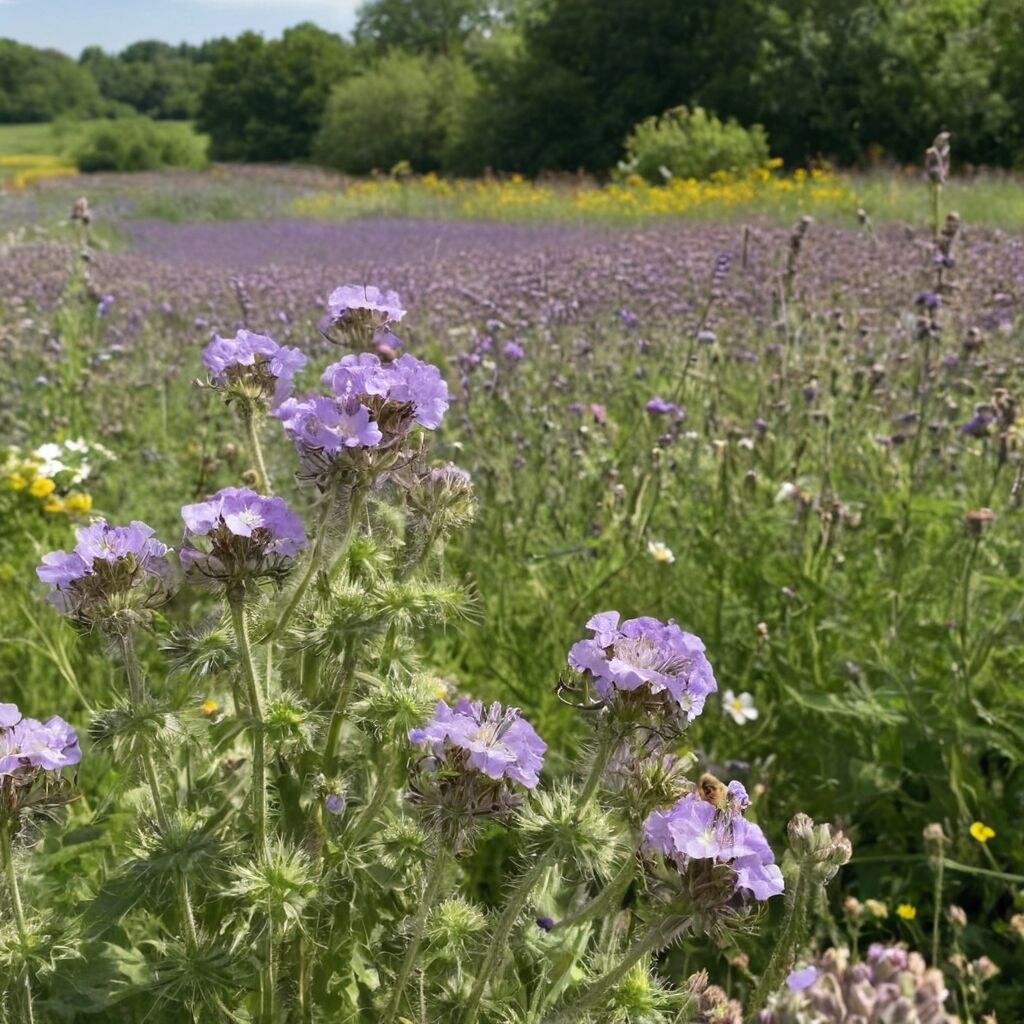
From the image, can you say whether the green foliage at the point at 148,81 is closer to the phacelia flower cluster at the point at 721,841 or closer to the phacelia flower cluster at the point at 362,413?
the phacelia flower cluster at the point at 362,413

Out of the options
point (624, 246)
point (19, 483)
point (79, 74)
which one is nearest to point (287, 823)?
point (19, 483)

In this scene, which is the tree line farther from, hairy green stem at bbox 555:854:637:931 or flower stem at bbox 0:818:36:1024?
flower stem at bbox 0:818:36:1024

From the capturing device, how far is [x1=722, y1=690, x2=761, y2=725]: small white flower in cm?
250

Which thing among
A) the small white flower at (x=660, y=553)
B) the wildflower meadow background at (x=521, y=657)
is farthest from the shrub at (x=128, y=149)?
the small white flower at (x=660, y=553)

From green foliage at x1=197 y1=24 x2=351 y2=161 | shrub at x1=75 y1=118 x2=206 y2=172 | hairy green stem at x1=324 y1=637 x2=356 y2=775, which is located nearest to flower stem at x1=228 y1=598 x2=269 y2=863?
hairy green stem at x1=324 y1=637 x2=356 y2=775

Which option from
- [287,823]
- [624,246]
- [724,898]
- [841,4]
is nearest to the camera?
[724,898]

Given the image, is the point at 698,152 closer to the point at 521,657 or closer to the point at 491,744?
the point at 521,657

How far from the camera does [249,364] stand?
1.42 m

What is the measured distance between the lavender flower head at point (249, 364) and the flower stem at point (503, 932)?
0.70 meters

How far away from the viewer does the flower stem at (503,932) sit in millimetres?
1143

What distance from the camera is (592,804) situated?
1.20 meters

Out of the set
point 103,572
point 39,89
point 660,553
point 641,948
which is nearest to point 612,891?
point 641,948

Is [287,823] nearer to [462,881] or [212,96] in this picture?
[462,881]

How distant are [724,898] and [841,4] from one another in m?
25.6
